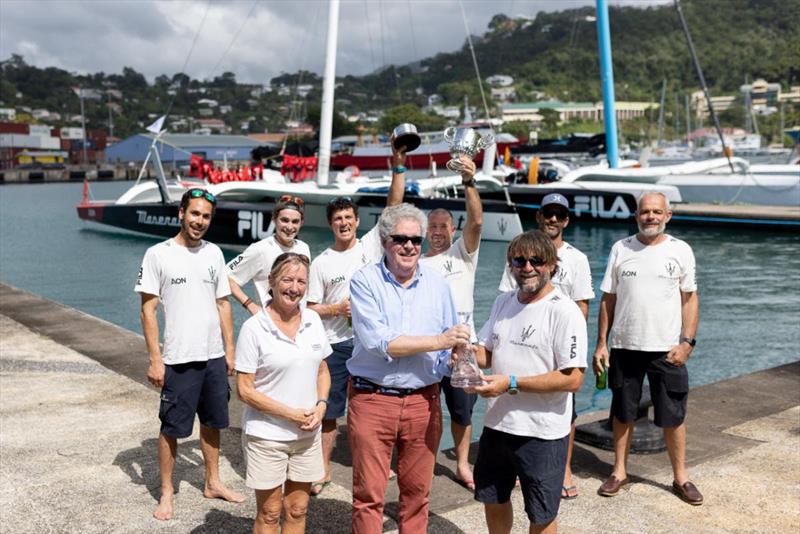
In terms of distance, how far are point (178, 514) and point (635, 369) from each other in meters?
2.78

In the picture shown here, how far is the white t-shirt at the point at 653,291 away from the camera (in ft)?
16.1

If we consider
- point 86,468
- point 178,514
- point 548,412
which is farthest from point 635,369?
point 86,468

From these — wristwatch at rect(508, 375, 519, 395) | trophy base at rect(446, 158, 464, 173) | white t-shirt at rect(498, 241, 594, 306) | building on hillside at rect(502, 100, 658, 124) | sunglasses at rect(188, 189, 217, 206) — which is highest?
building on hillside at rect(502, 100, 658, 124)

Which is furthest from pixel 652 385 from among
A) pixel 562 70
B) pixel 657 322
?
pixel 562 70

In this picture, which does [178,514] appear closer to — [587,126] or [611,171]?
[611,171]

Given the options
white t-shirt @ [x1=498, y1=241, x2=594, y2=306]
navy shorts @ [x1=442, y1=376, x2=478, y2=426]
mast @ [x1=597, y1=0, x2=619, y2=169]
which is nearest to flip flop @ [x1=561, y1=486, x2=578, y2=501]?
navy shorts @ [x1=442, y1=376, x2=478, y2=426]

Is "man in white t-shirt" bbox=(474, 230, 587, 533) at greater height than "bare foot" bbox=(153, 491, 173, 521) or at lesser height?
greater

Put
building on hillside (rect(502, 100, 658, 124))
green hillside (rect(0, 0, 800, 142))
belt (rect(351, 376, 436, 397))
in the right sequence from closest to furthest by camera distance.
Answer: belt (rect(351, 376, 436, 397)) → green hillside (rect(0, 0, 800, 142)) → building on hillside (rect(502, 100, 658, 124))

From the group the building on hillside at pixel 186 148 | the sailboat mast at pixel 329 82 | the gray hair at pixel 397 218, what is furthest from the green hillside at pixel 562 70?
the gray hair at pixel 397 218

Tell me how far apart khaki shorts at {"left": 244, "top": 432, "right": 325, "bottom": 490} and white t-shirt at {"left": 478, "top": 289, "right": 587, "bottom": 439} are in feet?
2.75

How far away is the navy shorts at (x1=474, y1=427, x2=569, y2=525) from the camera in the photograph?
3.61m

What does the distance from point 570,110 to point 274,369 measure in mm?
158687

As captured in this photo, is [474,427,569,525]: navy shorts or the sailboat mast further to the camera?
the sailboat mast

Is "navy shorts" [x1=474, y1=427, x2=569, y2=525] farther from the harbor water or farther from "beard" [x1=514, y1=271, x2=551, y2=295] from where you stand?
the harbor water
